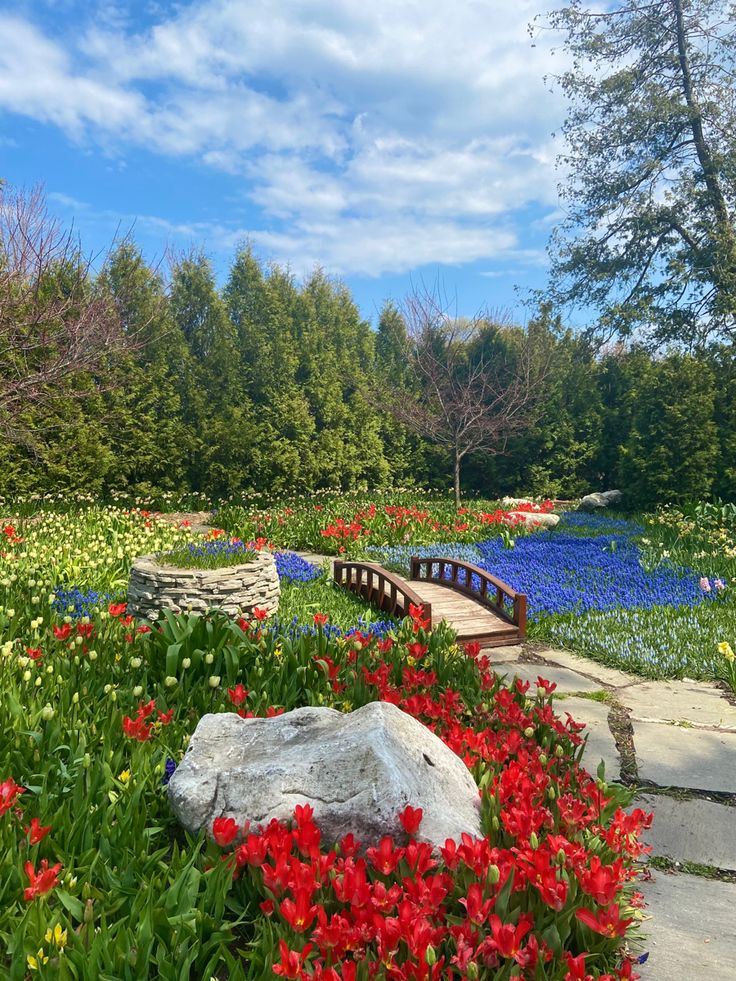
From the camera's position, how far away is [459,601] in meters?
7.60

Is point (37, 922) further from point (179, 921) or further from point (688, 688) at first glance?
point (688, 688)

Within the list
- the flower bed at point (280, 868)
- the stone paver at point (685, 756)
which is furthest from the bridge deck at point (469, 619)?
the flower bed at point (280, 868)

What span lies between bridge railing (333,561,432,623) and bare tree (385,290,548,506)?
24.4ft

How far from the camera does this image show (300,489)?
17.3m

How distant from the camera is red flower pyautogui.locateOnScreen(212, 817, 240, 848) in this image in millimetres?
2385

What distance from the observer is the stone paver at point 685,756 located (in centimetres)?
399

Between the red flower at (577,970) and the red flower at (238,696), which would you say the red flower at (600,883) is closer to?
the red flower at (577,970)

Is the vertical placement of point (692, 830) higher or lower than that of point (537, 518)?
lower

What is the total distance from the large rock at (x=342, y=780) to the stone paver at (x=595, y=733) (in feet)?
3.90

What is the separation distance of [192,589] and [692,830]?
4.40 m

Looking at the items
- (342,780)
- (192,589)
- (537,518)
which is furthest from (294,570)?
(537,518)

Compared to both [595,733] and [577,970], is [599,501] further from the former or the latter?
[577,970]

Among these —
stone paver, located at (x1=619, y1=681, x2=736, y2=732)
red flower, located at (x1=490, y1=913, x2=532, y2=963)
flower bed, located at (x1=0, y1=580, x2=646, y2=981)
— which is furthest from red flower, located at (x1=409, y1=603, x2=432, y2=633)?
red flower, located at (x1=490, y1=913, x2=532, y2=963)

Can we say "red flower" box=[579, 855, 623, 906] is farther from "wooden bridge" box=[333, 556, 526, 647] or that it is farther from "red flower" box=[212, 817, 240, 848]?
"wooden bridge" box=[333, 556, 526, 647]
